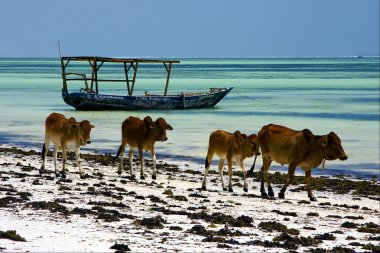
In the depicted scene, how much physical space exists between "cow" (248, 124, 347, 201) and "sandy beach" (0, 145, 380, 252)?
740 millimetres

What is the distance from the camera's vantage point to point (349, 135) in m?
40.0

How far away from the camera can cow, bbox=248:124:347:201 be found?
18.4 meters

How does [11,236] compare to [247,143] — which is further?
[247,143]

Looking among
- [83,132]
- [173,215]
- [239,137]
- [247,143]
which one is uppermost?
→ [83,132]

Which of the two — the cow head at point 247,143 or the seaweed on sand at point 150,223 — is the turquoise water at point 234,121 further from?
the seaweed on sand at point 150,223

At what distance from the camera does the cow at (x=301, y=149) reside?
1841 centimetres

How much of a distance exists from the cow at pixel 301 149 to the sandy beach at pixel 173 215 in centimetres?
74

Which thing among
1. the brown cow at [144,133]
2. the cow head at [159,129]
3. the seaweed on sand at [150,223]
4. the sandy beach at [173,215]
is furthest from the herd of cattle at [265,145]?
the seaweed on sand at [150,223]

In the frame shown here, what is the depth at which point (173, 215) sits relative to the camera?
49.5ft

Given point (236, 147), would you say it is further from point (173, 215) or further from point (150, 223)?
point (150, 223)

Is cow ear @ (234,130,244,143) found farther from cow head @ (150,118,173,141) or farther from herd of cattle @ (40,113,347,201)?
cow head @ (150,118,173,141)

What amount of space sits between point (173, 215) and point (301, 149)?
15.2ft

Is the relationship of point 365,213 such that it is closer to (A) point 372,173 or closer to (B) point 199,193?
(B) point 199,193

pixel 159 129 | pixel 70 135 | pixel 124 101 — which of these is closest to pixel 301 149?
pixel 159 129
